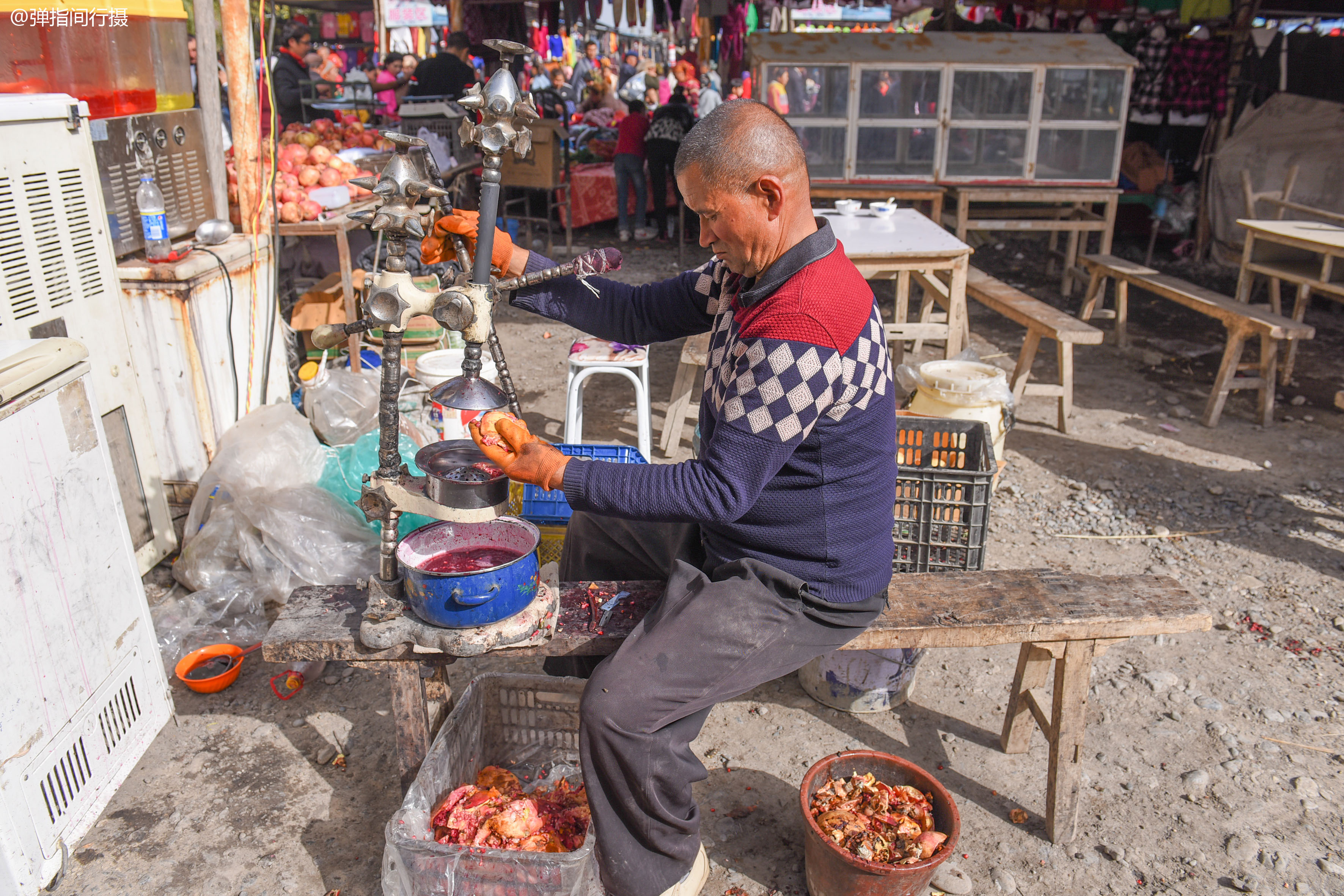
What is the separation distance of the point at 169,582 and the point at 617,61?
1677 cm

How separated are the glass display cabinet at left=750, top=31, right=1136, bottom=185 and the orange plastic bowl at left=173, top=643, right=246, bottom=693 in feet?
20.1

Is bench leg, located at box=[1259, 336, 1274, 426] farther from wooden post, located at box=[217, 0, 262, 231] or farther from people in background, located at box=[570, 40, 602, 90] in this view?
people in background, located at box=[570, 40, 602, 90]

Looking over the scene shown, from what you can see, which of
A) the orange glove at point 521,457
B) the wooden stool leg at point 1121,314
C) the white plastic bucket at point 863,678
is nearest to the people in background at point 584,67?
the wooden stool leg at point 1121,314

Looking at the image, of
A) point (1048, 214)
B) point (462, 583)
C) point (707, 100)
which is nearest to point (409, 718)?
point (462, 583)

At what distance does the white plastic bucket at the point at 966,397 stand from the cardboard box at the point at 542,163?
18.2ft

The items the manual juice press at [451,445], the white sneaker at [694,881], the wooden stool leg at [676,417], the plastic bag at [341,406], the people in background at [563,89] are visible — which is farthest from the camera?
the people in background at [563,89]

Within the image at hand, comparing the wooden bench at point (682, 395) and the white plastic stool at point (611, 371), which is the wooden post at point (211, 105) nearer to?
the white plastic stool at point (611, 371)

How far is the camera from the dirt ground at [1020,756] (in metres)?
2.40

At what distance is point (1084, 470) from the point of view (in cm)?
490

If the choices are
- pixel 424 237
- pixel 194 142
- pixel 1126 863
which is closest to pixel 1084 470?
pixel 1126 863

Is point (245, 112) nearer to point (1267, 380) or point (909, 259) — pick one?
point (909, 259)

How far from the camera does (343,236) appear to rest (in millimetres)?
5008

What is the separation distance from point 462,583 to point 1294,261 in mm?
6843

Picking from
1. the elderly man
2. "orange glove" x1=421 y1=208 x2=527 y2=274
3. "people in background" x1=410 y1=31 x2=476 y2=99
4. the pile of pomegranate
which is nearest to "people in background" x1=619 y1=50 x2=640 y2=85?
"people in background" x1=410 y1=31 x2=476 y2=99
